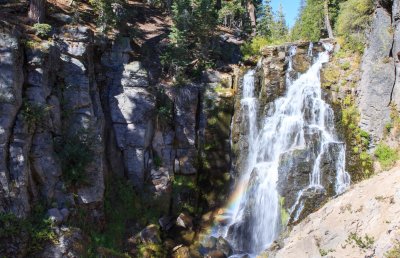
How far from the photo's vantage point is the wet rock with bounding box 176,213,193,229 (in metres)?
17.5

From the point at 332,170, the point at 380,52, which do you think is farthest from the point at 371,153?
the point at 380,52

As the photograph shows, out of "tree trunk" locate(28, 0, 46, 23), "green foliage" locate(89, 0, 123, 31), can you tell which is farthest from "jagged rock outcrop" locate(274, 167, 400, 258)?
"green foliage" locate(89, 0, 123, 31)

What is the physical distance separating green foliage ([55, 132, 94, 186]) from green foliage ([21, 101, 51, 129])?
48.8 inches

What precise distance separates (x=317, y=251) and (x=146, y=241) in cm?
822

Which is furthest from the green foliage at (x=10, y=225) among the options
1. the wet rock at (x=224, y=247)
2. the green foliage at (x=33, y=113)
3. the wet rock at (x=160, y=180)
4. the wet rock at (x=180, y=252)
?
the wet rock at (x=224, y=247)

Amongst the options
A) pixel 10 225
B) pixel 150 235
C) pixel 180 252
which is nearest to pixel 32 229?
pixel 10 225

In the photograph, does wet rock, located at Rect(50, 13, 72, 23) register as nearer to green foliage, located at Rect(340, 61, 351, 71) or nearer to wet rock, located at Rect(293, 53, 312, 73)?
wet rock, located at Rect(293, 53, 312, 73)

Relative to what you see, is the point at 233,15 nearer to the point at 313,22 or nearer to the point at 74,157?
the point at 313,22

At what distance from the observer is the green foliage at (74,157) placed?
14516 mm

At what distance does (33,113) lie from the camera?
44.4ft

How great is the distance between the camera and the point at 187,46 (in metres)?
23.7

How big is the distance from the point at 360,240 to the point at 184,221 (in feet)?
33.4

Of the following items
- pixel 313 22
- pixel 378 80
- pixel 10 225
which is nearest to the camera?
pixel 10 225

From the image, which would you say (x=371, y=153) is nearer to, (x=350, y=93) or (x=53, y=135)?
(x=350, y=93)
